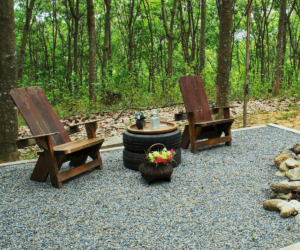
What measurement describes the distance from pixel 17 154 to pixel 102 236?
3038 mm

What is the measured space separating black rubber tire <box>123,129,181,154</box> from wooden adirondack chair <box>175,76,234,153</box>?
0.78 m

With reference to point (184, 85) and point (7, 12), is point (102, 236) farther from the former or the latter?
point (7, 12)

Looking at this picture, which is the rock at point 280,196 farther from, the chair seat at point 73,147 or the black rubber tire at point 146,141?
the chair seat at point 73,147

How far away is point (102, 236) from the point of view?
2.29 metres

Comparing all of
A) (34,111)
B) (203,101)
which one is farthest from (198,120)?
(34,111)

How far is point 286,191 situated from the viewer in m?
2.83

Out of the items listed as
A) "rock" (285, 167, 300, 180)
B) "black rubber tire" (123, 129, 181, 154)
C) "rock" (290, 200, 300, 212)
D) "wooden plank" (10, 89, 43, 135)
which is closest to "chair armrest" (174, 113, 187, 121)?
"black rubber tire" (123, 129, 181, 154)

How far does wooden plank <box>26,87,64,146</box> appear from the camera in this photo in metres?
3.81

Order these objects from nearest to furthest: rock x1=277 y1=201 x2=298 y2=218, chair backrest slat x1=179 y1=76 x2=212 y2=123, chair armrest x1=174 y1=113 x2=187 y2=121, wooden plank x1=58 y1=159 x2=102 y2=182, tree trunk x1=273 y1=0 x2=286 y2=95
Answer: rock x1=277 y1=201 x2=298 y2=218
wooden plank x1=58 y1=159 x2=102 y2=182
chair armrest x1=174 y1=113 x2=187 y2=121
chair backrest slat x1=179 y1=76 x2=212 y2=123
tree trunk x1=273 y1=0 x2=286 y2=95

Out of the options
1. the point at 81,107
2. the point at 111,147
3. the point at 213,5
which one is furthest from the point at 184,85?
the point at 213,5

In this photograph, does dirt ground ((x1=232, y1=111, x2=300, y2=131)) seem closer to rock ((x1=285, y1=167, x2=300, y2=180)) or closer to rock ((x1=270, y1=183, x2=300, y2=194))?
rock ((x1=285, y1=167, x2=300, y2=180))

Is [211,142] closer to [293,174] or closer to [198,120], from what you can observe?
[198,120]

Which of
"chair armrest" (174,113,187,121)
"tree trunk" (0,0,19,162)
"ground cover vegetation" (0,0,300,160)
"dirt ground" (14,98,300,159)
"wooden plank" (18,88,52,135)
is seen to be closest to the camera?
"wooden plank" (18,88,52,135)

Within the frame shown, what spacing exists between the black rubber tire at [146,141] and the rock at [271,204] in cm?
152
